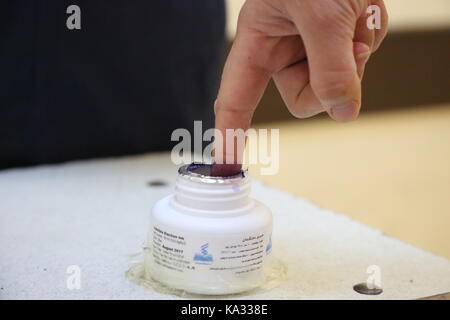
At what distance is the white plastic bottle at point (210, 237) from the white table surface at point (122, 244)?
1.1 inches

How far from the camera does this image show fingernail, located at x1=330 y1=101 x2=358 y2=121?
65 centimetres

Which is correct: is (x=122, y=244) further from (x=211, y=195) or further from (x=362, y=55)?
(x=362, y=55)

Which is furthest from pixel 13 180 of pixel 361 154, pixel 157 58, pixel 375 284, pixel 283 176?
pixel 361 154

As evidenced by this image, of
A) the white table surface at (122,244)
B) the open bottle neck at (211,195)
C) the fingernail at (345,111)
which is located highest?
the fingernail at (345,111)

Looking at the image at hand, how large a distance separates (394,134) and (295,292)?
1.66 meters

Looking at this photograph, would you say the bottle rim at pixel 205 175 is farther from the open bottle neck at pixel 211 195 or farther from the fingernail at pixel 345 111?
the fingernail at pixel 345 111

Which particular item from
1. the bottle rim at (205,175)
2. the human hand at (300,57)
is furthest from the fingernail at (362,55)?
the bottle rim at (205,175)

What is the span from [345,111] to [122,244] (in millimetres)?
356

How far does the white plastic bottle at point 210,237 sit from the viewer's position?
2.28 ft

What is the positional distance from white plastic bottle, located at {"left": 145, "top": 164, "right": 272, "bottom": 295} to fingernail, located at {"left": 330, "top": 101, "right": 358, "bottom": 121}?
13 centimetres

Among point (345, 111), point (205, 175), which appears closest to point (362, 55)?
point (345, 111)
